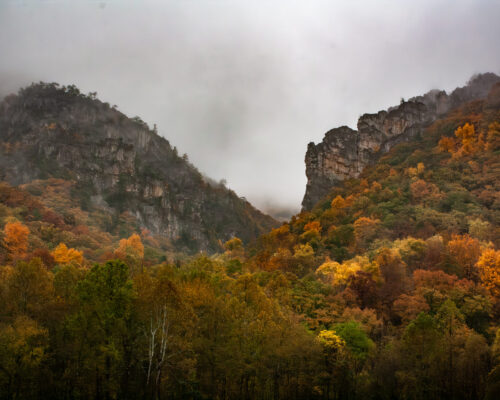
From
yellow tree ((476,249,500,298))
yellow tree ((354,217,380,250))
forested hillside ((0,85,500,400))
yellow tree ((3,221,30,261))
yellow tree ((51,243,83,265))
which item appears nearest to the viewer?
forested hillside ((0,85,500,400))

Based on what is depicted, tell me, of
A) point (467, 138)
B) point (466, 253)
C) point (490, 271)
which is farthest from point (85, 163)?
point (490, 271)

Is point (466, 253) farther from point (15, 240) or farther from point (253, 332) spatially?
point (15, 240)

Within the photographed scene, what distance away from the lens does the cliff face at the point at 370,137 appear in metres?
141

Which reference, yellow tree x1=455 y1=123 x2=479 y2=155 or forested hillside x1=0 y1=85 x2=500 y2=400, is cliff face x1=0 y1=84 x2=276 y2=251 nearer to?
yellow tree x1=455 y1=123 x2=479 y2=155

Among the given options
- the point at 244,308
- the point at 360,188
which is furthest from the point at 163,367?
the point at 360,188

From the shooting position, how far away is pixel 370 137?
144625 millimetres

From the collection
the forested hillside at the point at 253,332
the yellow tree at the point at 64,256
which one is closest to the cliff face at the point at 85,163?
the yellow tree at the point at 64,256

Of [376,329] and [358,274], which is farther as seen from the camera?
[358,274]

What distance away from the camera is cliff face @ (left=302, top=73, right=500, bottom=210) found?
141250 millimetres

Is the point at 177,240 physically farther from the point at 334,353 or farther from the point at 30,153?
the point at 334,353

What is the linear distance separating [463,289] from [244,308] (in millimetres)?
25067

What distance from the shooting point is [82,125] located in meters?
195

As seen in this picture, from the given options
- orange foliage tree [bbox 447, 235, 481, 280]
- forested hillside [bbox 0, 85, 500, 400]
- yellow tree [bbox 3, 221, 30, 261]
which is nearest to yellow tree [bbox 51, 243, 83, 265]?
yellow tree [bbox 3, 221, 30, 261]

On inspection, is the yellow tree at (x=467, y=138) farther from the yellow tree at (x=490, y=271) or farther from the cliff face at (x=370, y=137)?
the yellow tree at (x=490, y=271)
